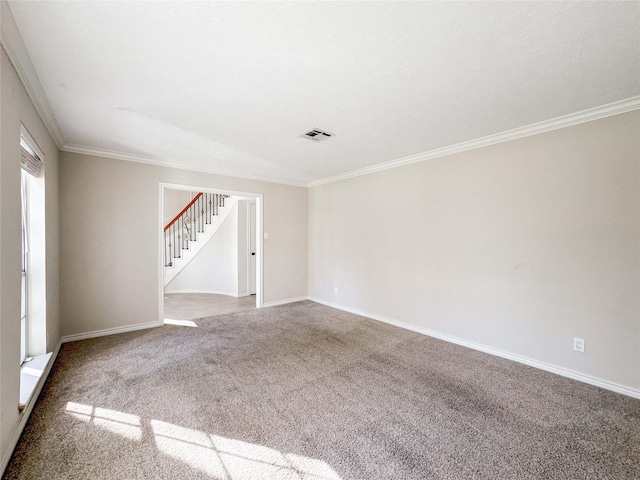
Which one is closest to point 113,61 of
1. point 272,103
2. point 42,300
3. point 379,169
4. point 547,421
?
point 272,103

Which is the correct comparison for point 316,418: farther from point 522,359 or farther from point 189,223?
point 189,223

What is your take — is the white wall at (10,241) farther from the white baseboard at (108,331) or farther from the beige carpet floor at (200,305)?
the beige carpet floor at (200,305)

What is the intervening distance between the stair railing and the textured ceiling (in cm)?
378

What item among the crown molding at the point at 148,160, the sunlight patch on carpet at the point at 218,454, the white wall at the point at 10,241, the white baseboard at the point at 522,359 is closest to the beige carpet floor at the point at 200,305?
the crown molding at the point at 148,160

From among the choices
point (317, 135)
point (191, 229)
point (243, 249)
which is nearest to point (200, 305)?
point (243, 249)

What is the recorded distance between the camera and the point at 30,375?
7.61ft

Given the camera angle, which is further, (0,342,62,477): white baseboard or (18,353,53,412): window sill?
(18,353,53,412): window sill

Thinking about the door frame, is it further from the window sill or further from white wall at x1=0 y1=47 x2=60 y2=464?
white wall at x1=0 y1=47 x2=60 y2=464

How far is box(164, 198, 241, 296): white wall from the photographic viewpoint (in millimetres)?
6539

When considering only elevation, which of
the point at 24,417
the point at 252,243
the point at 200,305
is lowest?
the point at 200,305

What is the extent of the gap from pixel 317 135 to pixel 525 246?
2.53 meters

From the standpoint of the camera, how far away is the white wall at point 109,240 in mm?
3451

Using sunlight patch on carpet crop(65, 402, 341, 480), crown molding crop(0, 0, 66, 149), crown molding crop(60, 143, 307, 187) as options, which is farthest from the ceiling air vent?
sunlight patch on carpet crop(65, 402, 341, 480)

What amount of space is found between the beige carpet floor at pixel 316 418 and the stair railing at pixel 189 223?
3.70 metres
